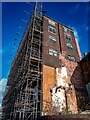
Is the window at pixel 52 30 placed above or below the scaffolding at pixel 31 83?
above

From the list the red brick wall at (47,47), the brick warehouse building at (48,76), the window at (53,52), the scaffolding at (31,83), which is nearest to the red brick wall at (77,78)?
the brick warehouse building at (48,76)

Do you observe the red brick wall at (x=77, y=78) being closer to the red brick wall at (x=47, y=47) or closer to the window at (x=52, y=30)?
the red brick wall at (x=47, y=47)

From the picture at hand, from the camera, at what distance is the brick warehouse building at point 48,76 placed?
14.4 metres

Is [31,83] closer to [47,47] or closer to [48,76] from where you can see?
[48,76]

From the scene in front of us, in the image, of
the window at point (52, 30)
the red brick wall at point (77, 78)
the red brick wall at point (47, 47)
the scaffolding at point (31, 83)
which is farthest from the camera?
the window at point (52, 30)

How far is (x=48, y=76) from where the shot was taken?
16.2m

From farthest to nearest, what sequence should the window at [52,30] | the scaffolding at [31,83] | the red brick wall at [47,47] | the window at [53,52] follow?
the window at [52,30], the window at [53,52], the red brick wall at [47,47], the scaffolding at [31,83]

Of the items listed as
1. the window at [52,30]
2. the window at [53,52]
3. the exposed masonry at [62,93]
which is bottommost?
the exposed masonry at [62,93]

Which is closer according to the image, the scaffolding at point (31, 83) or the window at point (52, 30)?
the scaffolding at point (31, 83)

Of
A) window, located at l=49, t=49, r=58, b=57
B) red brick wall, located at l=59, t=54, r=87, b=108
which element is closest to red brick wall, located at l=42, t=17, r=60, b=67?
window, located at l=49, t=49, r=58, b=57

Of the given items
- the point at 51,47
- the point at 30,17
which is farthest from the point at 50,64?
the point at 30,17

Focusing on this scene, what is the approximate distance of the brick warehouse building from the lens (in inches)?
568

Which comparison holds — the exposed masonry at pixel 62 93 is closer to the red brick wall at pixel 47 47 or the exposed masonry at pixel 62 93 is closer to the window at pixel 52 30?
the red brick wall at pixel 47 47

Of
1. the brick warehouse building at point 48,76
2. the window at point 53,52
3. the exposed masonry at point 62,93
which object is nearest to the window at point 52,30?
the brick warehouse building at point 48,76
